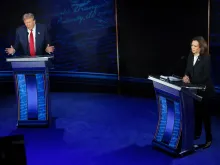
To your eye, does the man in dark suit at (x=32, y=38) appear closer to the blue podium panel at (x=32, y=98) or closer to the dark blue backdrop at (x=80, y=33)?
the blue podium panel at (x=32, y=98)

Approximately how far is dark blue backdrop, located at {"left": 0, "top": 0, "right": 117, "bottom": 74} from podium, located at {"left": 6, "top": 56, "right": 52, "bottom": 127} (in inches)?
88.9

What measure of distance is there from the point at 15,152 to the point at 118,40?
18.1 feet

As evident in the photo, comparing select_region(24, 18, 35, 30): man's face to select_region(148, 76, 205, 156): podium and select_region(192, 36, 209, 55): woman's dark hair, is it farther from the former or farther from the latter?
select_region(192, 36, 209, 55): woman's dark hair

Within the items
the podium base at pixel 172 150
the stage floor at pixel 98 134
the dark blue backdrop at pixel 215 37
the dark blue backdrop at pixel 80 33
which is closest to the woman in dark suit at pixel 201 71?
the podium base at pixel 172 150

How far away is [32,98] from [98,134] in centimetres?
110

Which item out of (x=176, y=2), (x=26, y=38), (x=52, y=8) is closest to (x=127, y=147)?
(x=26, y=38)

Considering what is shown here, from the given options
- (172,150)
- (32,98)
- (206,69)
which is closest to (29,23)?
(32,98)

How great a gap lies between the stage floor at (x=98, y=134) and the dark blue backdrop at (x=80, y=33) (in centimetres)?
77

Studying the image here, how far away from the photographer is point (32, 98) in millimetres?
5539

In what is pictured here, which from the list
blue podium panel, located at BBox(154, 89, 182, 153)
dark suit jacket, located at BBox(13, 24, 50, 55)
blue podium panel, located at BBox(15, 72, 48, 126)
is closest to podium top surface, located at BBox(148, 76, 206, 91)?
blue podium panel, located at BBox(154, 89, 182, 153)

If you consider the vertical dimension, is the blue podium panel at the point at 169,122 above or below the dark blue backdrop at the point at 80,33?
below

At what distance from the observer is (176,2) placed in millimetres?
6383

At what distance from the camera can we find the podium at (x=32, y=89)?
5.32 metres

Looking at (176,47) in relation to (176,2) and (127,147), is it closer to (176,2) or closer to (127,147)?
(176,2)
